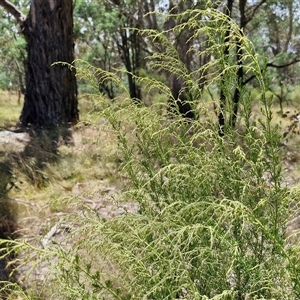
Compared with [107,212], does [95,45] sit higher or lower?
higher

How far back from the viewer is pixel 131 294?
181 cm

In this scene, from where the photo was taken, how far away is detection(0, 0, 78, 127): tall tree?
20.5 ft

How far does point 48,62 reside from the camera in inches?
246

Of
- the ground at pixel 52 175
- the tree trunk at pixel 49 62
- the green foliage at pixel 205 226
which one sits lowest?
the ground at pixel 52 175

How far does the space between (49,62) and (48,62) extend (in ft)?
0.04

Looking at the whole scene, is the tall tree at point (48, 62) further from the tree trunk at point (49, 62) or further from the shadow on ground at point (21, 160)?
the shadow on ground at point (21, 160)

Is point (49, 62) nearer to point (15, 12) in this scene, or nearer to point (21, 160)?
point (15, 12)

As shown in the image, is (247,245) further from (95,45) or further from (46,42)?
(95,45)

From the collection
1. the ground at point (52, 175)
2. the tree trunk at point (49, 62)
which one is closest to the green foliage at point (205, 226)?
the ground at point (52, 175)

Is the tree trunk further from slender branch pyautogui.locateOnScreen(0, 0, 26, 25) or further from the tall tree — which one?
slender branch pyautogui.locateOnScreen(0, 0, 26, 25)

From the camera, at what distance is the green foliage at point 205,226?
146 centimetres

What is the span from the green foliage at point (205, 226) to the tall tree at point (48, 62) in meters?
4.32

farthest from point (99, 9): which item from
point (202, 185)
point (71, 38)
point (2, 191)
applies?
point (202, 185)

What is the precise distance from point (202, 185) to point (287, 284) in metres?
0.49
